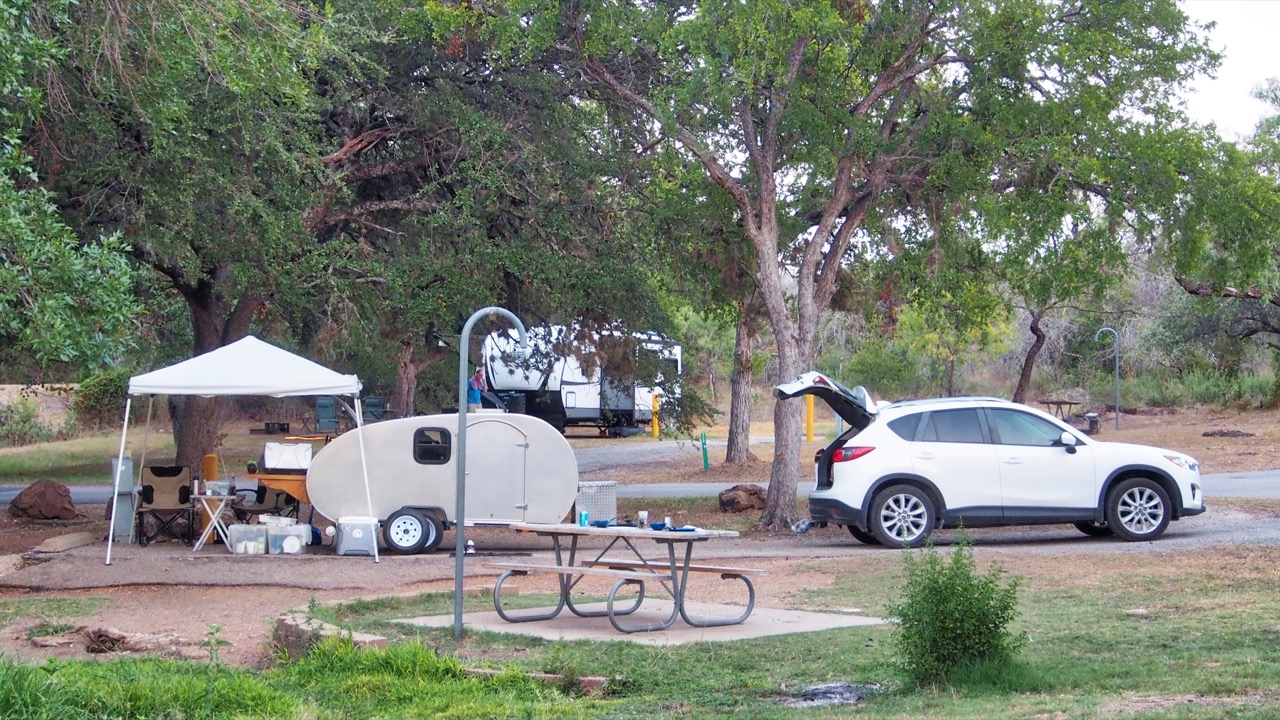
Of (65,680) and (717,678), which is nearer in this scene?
(65,680)

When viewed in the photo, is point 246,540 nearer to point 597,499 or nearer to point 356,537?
point 356,537

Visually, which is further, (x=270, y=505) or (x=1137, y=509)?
(x=270, y=505)

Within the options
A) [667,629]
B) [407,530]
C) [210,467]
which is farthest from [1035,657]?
[210,467]

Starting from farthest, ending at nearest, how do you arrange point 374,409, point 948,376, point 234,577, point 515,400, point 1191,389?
point 948,376
point 1191,389
point 515,400
point 374,409
point 234,577

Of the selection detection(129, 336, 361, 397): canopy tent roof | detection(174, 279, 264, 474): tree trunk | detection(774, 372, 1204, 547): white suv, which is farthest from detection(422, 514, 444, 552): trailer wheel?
detection(174, 279, 264, 474): tree trunk

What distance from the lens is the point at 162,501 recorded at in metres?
16.5

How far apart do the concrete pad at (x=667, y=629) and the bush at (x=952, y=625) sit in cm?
208

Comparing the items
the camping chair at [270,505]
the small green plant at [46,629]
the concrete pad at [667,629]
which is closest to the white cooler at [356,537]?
the camping chair at [270,505]

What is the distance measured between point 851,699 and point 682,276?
43.9 ft

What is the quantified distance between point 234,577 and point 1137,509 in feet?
33.1

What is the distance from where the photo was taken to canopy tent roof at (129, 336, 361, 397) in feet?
48.9

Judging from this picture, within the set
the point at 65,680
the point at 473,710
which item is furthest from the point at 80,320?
the point at 473,710

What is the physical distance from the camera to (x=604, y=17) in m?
16.2

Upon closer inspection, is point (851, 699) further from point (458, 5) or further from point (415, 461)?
point (458, 5)
